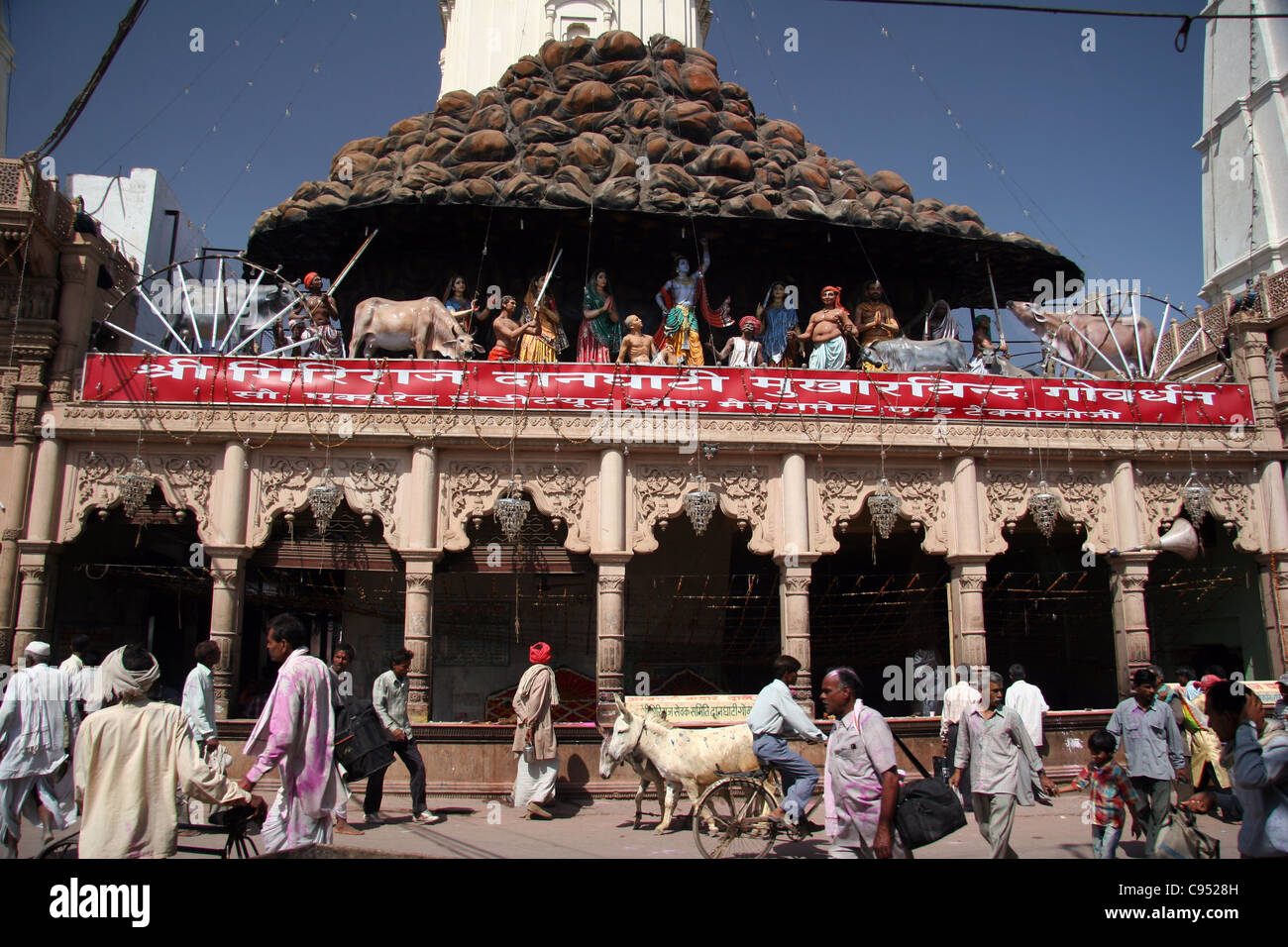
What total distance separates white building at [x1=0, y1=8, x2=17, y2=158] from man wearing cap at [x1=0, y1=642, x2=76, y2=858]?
791 cm

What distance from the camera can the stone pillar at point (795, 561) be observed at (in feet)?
42.5

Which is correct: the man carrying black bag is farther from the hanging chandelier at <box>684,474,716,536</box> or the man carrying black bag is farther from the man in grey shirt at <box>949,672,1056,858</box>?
the hanging chandelier at <box>684,474,716,536</box>

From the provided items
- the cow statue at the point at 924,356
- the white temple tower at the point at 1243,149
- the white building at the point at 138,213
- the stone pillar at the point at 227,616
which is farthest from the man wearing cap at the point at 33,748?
the white temple tower at the point at 1243,149

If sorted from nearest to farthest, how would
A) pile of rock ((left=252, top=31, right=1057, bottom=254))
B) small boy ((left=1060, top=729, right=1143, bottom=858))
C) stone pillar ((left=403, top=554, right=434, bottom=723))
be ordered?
small boy ((left=1060, top=729, right=1143, bottom=858)) < stone pillar ((left=403, top=554, right=434, bottom=723)) < pile of rock ((left=252, top=31, right=1057, bottom=254))

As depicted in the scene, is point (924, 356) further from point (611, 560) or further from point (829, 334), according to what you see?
point (611, 560)

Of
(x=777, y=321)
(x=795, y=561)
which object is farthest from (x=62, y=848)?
(x=777, y=321)

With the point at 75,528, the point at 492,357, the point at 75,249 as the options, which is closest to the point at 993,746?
the point at 492,357

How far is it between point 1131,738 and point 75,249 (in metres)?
15.4

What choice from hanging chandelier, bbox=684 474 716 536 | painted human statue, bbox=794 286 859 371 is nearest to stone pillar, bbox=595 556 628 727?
hanging chandelier, bbox=684 474 716 536

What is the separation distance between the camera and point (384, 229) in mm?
18562

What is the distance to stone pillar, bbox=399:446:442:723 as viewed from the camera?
12.4m

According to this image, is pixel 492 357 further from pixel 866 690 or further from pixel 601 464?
pixel 866 690

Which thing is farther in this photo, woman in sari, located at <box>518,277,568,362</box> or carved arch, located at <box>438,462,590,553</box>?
woman in sari, located at <box>518,277,568,362</box>

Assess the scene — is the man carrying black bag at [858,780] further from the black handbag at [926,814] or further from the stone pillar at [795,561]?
the stone pillar at [795,561]
